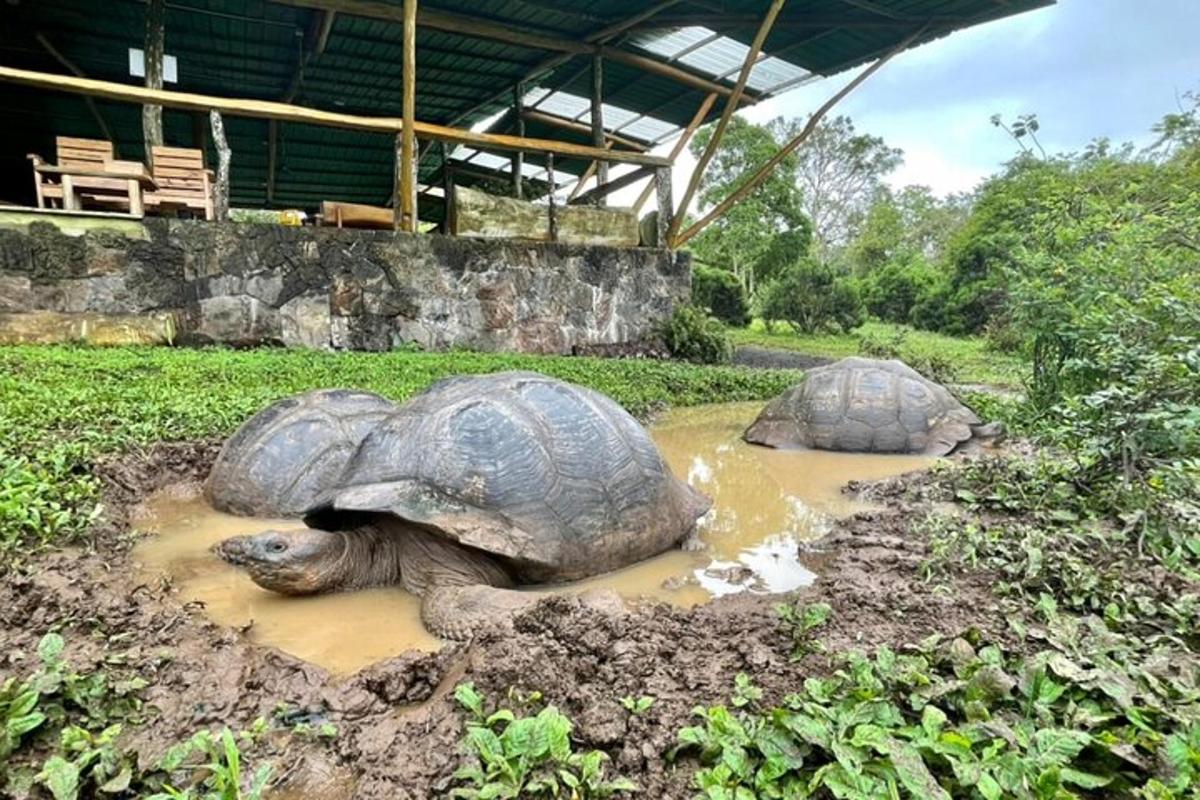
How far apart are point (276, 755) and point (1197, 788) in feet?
6.56

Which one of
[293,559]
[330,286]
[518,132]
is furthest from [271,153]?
[293,559]

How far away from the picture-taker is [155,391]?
521cm

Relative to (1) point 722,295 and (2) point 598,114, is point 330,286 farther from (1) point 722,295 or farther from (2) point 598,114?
(1) point 722,295

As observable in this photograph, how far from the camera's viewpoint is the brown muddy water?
2688 millimetres

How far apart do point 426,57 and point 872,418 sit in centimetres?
1000

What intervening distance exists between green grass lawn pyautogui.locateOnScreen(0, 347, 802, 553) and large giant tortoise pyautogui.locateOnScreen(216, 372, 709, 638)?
0.80 metres

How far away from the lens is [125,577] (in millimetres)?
2773

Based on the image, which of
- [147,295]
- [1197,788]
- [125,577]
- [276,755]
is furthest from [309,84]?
[1197,788]

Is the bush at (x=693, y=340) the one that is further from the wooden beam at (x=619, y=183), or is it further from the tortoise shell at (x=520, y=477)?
the tortoise shell at (x=520, y=477)

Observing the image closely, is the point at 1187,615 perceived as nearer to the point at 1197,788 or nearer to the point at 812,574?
the point at 1197,788

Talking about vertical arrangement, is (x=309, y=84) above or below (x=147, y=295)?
above

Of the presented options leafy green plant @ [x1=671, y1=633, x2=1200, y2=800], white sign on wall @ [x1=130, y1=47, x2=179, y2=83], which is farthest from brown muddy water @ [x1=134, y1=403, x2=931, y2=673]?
white sign on wall @ [x1=130, y1=47, x2=179, y2=83]

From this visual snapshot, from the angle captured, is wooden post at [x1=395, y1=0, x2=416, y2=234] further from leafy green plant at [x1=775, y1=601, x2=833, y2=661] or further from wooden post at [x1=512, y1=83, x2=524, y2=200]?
leafy green plant at [x1=775, y1=601, x2=833, y2=661]

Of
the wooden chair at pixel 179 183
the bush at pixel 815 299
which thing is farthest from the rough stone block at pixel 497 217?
the bush at pixel 815 299
